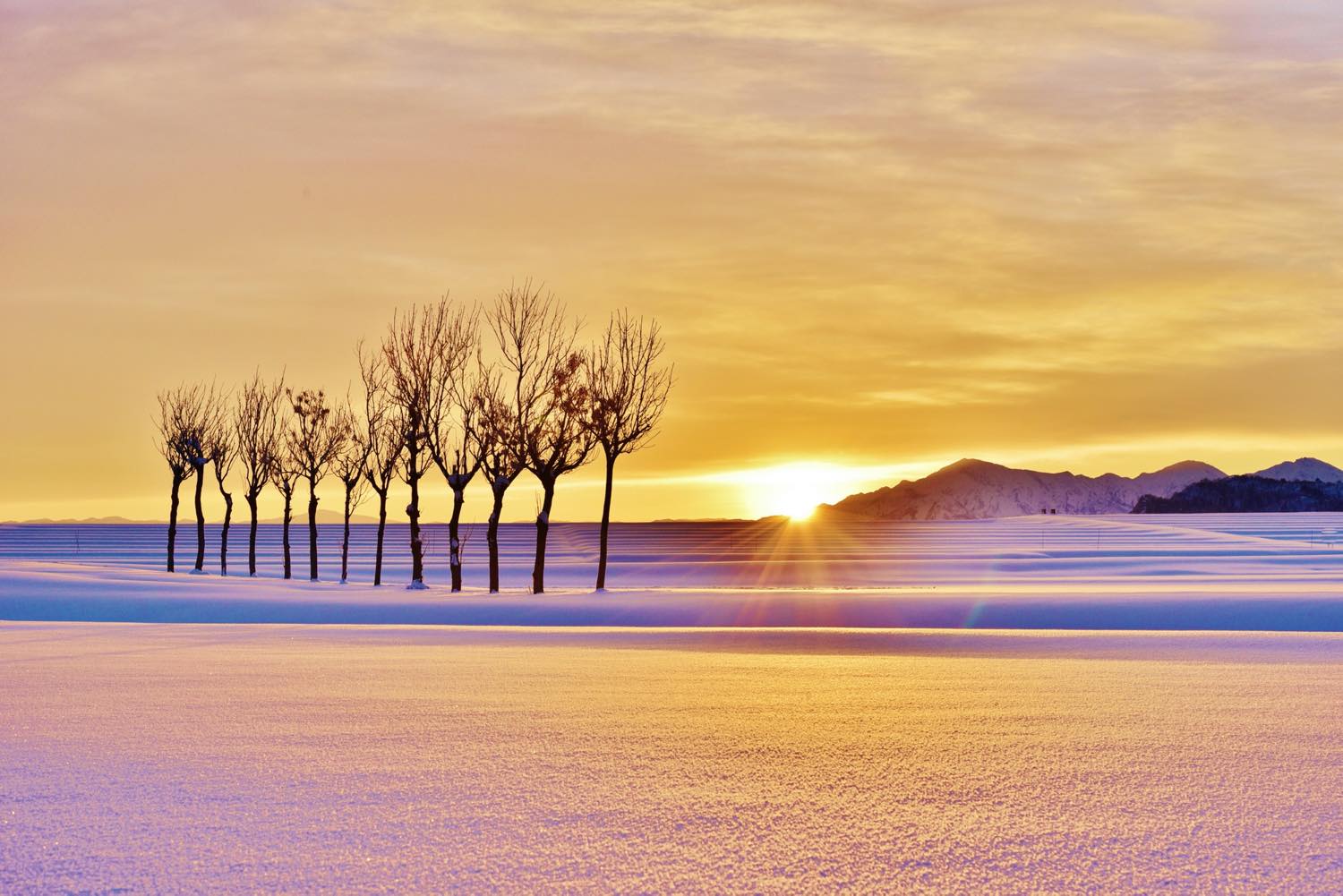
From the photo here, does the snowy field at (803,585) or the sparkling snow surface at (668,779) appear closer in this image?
the sparkling snow surface at (668,779)

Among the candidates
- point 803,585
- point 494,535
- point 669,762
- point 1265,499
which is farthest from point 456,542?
point 1265,499

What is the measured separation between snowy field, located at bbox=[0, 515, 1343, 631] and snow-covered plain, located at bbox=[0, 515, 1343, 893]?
26.7ft

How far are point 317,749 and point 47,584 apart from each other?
87.9 ft

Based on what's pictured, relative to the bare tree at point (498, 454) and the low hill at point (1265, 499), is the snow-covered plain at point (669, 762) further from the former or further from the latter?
the low hill at point (1265, 499)

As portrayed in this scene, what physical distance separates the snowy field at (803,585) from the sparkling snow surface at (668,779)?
1359 cm

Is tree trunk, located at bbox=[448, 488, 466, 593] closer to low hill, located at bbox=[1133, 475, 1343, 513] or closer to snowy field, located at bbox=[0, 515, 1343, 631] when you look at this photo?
snowy field, located at bbox=[0, 515, 1343, 631]

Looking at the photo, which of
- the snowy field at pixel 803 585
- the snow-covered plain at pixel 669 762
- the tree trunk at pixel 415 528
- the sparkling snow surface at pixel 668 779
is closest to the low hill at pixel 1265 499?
the snowy field at pixel 803 585

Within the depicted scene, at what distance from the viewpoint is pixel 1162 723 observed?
813 centimetres

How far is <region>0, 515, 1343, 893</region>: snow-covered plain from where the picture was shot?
480cm

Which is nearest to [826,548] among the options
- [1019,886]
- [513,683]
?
[513,683]

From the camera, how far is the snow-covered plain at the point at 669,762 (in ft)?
15.8

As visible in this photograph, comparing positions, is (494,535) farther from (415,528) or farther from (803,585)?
(803,585)

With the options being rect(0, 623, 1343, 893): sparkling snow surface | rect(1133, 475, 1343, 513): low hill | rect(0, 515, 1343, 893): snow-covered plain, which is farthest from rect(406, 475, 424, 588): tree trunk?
rect(1133, 475, 1343, 513): low hill

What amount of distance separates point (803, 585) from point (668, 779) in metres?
38.7
